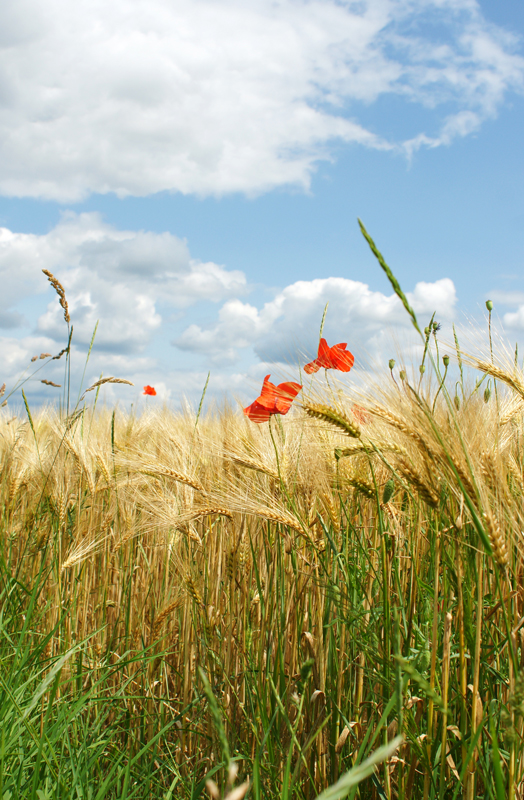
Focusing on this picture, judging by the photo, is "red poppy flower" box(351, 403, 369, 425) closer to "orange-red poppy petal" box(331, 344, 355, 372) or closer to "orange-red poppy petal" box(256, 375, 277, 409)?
"orange-red poppy petal" box(256, 375, 277, 409)

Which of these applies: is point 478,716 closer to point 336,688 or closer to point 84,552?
point 336,688

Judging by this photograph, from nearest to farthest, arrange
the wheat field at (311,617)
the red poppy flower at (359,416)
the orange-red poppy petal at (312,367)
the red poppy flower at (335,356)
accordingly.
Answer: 1. the wheat field at (311,617)
2. the red poppy flower at (359,416)
3. the orange-red poppy petal at (312,367)
4. the red poppy flower at (335,356)

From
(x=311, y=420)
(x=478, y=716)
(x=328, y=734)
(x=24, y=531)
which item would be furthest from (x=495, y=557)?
(x=24, y=531)

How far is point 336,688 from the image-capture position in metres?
1.22

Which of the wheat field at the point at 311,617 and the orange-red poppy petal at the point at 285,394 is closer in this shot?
the wheat field at the point at 311,617

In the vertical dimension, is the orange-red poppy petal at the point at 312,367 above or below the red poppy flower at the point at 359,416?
above

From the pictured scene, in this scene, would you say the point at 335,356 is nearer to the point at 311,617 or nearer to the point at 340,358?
the point at 340,358

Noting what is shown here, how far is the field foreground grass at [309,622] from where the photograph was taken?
0.88 m

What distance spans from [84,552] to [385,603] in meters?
1.18

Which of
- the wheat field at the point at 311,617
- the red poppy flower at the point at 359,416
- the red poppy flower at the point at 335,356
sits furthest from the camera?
the red poppy flower at the point at 335,356

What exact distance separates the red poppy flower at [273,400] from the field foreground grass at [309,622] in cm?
6

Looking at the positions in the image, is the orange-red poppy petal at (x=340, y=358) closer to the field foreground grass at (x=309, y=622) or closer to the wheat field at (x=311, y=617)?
the wheat field at (x=311, y=617)

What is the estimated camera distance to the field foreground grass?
0.88 meters

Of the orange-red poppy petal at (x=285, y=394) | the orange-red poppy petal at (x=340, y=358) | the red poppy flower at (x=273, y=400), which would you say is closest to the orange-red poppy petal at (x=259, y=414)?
the red poppy flower at (x=273, y=400)
